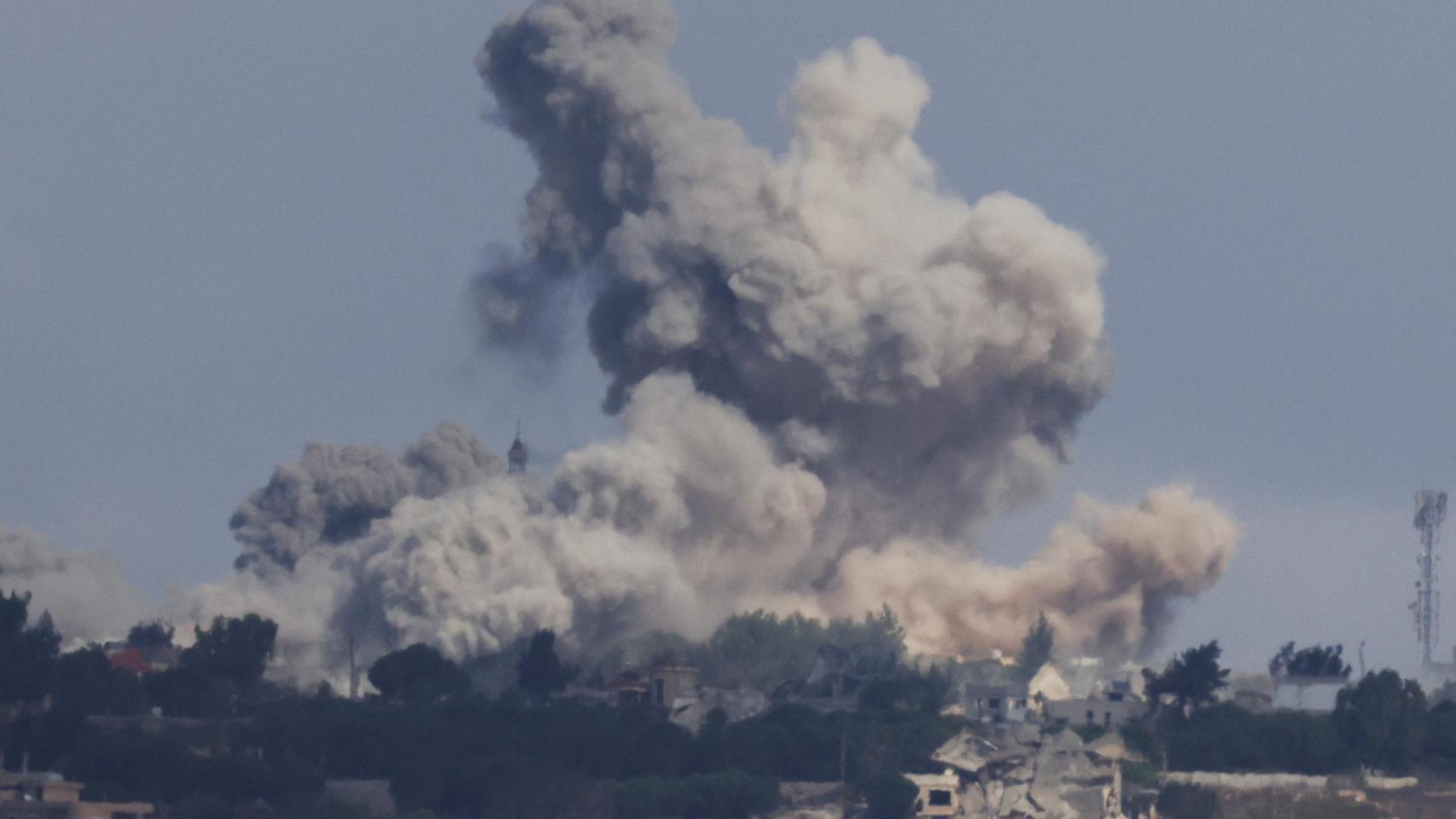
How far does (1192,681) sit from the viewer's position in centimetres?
11388

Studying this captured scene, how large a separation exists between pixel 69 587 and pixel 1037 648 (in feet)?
111

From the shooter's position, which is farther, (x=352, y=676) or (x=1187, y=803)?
(x=352, y=676)

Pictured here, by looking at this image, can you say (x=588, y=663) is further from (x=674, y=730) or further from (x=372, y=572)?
(x=674, y=730)

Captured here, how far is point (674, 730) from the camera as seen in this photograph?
106 metres

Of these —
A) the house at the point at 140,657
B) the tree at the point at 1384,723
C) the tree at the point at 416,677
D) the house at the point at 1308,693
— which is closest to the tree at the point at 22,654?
the house at the point at 140,657

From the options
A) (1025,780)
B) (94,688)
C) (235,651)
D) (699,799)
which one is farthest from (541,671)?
(699,799)

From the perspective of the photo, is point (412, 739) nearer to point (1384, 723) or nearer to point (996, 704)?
point (996, 704)

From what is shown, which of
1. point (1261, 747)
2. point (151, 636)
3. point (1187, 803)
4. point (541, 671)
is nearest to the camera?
point (1187, 803)

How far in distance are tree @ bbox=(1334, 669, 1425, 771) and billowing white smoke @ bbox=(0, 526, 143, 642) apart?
44297 millimetres

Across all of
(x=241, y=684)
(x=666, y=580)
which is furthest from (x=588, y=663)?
(x=241, y=684)

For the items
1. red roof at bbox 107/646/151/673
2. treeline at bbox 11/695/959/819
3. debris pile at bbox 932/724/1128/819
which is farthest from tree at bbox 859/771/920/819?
red roof at bbox 107/646/151/673

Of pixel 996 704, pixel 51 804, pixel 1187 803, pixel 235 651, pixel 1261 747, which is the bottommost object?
pixel 51 804

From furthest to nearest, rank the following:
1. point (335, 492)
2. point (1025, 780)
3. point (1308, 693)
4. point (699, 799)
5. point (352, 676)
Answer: point (335, 492) → point (1308, 693) → point (352, 676) → point (1025, 780) → point (699, 799)

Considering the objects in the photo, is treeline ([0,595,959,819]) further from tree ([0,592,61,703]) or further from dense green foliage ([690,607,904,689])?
dense green foliage ([690,607,904,689])
